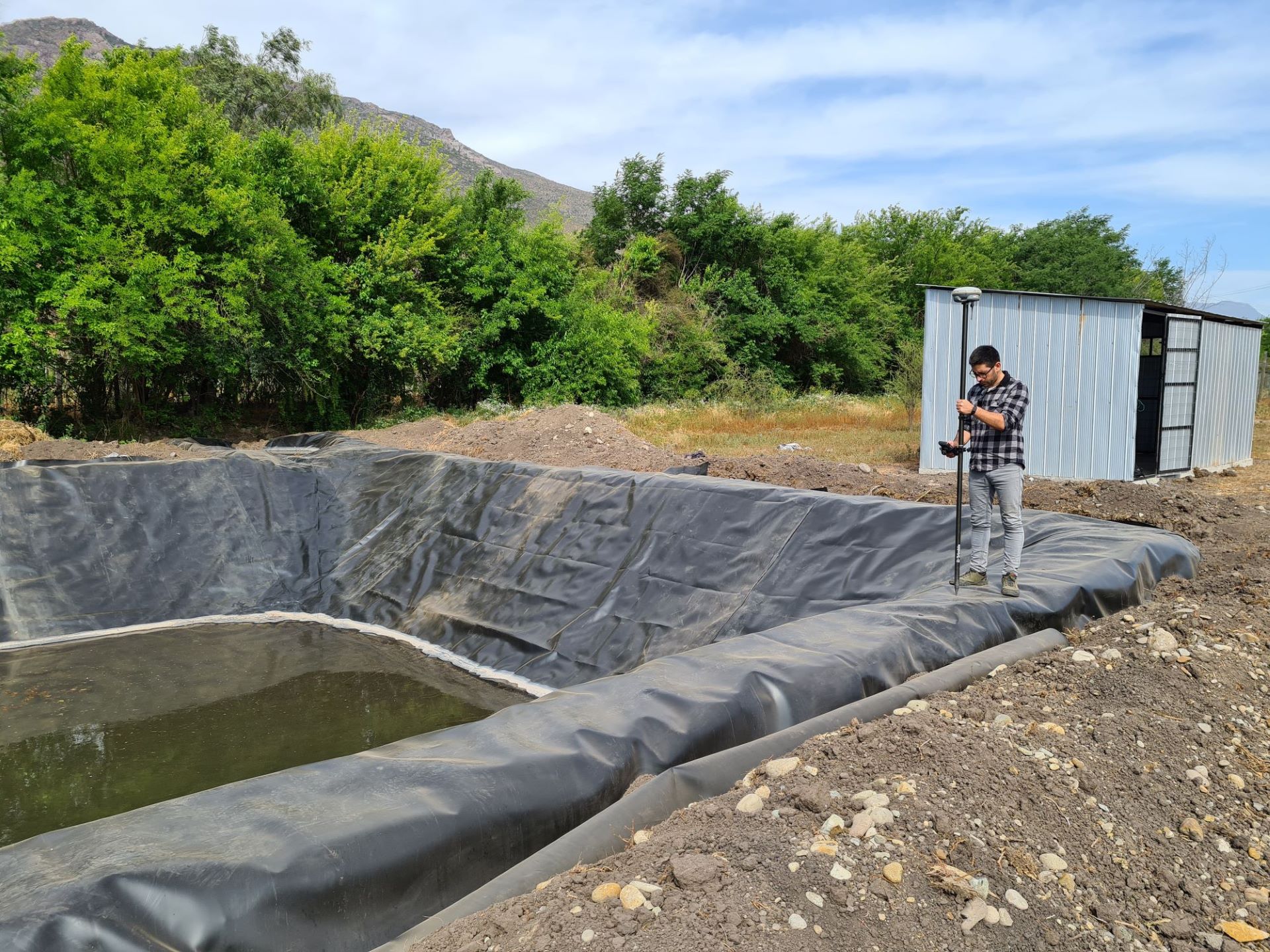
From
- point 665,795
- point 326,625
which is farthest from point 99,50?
point 665,795

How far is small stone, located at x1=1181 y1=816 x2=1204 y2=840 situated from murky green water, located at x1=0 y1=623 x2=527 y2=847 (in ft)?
14.2

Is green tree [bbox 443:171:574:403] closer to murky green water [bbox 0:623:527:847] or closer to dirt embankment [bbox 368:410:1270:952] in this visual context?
murky green water [bbox 0:623:527:847]

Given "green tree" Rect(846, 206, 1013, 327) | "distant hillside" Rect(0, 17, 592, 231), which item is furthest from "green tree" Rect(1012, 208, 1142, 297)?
"distant hillside" Rect(0, 17, 592, 231)

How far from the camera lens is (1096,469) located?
10.7 meters

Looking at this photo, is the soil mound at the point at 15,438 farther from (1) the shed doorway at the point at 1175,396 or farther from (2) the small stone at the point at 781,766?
(1) the shed doorway at the point at 1175,396

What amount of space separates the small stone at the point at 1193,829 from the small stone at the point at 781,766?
114cm

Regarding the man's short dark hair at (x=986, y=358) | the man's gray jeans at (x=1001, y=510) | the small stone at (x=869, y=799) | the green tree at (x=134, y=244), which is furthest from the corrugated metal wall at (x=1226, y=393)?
the green tree at (x=134, y=244)

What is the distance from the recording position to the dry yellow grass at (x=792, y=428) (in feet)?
48.3

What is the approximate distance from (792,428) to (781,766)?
54.8ft

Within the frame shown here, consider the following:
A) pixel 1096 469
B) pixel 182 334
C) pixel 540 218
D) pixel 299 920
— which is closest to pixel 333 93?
pixel 540 218

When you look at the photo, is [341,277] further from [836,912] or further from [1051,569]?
[836,912]

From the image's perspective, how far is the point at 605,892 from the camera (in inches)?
83.0

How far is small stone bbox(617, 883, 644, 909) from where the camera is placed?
6.71 feet

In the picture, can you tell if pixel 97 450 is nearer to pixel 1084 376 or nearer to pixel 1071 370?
pixel 1071 370
